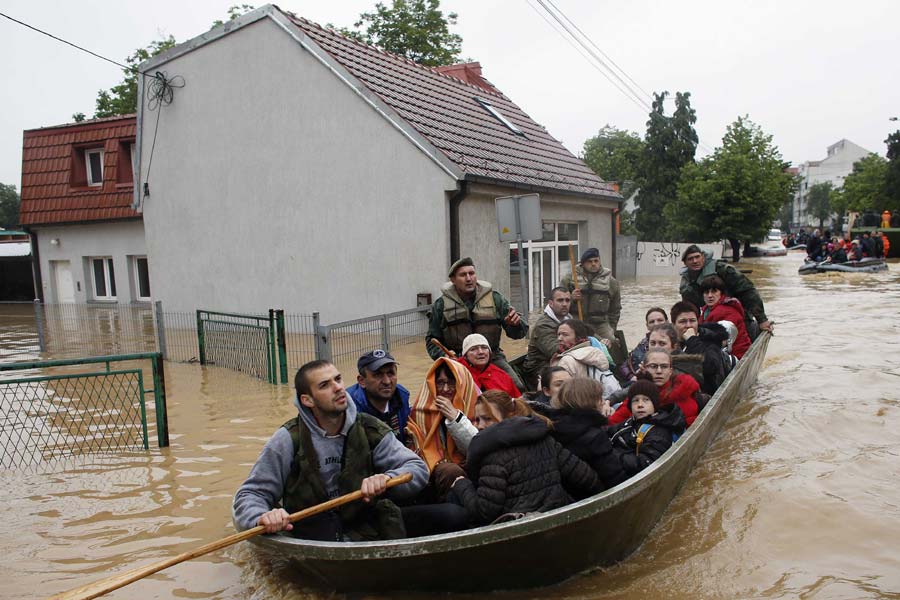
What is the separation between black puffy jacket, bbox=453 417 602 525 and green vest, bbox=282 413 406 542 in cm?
52

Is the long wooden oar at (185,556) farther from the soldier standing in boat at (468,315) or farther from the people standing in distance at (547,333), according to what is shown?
the people standing in distance at (547,333)

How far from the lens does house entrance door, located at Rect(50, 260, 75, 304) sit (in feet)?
68.3

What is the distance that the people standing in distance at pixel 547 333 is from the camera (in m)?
7.04

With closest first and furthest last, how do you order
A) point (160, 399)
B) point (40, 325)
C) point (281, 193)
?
point (160, 399) < point (40, 325) < point (281, 193)

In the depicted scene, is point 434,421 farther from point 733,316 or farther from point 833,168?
point 833,168

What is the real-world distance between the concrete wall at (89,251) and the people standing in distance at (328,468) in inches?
674

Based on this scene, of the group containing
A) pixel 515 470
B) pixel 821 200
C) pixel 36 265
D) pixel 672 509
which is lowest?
pixel 672 509

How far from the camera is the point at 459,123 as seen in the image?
14.6m

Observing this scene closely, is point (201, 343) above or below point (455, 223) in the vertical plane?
below

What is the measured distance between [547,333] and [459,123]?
8533 millimetres

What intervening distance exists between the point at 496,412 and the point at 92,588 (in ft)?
7.66

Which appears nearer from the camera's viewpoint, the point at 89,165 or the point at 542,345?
the point at 542,345

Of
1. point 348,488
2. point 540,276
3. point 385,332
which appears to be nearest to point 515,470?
point 348,488

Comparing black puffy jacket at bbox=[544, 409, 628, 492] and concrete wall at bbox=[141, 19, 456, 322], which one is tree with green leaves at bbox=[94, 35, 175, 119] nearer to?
concrete wall at bbox=[141, 19, 456, 322]
